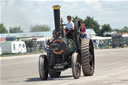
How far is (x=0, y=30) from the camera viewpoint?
186 meters

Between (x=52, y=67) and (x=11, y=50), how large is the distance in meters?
39.8

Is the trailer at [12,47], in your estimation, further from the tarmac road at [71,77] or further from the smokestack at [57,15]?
the smokestack at [57,15]

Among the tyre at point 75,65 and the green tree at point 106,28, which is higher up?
the tyre at point 75,65

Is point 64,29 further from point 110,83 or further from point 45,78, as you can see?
point 110,83

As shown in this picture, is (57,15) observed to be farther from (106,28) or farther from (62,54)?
(106,28)

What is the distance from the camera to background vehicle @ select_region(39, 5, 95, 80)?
41.1ft

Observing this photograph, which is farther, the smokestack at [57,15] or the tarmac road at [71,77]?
the smokestack at [57,15]

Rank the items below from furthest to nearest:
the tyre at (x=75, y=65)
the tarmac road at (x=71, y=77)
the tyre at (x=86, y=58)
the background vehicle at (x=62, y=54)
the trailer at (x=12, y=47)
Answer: the trailer at (x=12, y=47), the tyre at (x=86, y=58), the background vehicle at (x=62, y=54), the tyre at (x=75, y=65), the tarmac road at (x=71, y=77)

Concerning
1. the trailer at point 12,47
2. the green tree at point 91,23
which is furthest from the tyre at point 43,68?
the green tree at point 91,23

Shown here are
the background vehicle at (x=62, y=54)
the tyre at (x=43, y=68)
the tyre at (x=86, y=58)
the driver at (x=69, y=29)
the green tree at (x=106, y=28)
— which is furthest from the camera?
the green tree at (x=106, y=28)

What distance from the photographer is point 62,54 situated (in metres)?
12.7

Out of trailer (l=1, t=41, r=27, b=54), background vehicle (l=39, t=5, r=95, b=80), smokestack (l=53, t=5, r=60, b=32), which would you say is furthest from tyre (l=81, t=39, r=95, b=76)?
trailer (l=1, t=41, r=27, b=54)

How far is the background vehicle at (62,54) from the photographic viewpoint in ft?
41.1

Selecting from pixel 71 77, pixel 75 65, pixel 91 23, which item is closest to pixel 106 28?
pixel 91 23
